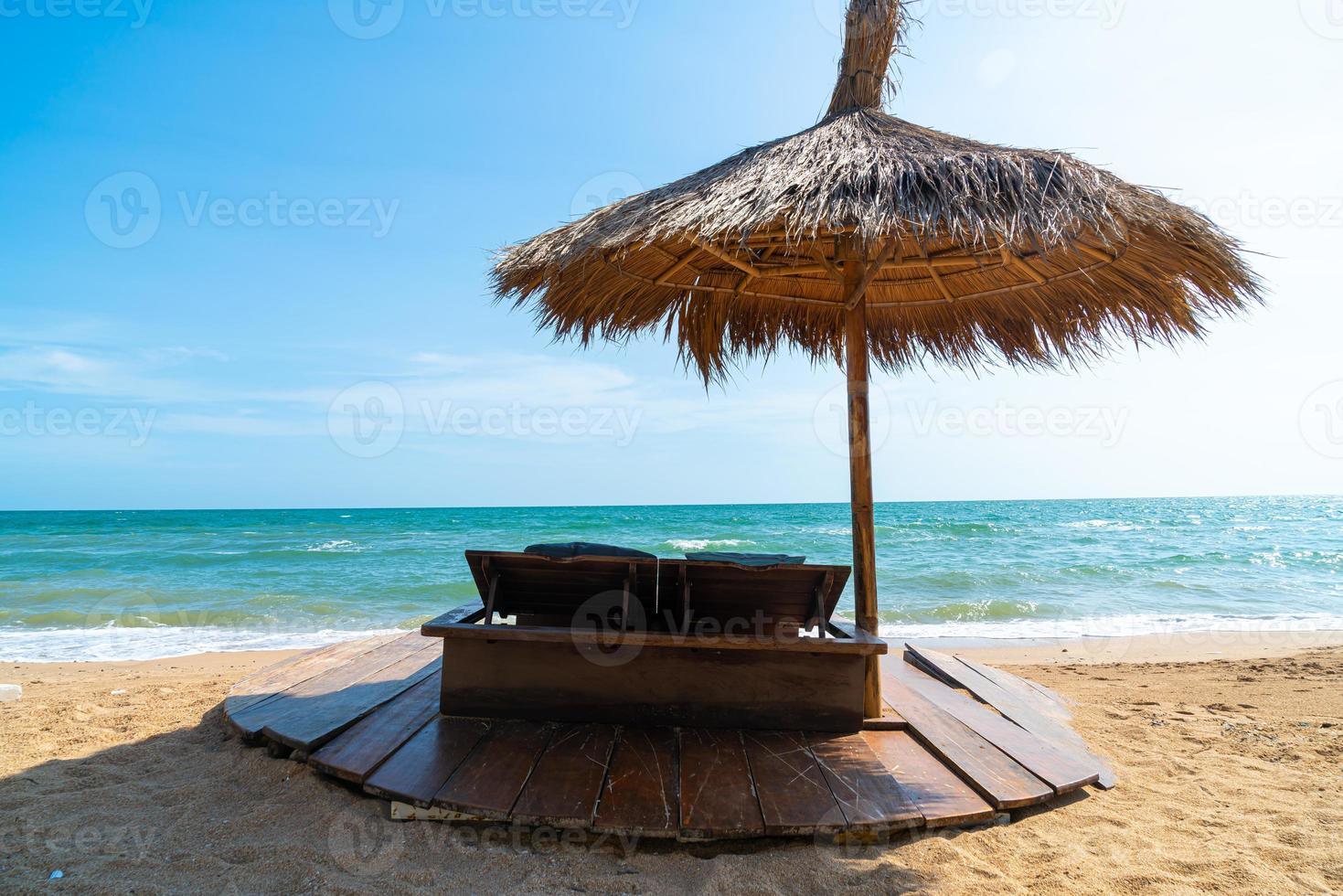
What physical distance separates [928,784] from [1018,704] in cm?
166

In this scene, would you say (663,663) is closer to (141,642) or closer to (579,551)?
(579,551)

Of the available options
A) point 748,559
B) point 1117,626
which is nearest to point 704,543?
point 1117,626

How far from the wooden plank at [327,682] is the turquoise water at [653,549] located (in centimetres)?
415

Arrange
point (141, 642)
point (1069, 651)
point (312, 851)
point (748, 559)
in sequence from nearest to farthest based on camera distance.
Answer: point (312, 851) < point (748, 559) < point (1069, 651) < point (141, 642)

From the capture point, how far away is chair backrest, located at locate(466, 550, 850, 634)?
117 inches

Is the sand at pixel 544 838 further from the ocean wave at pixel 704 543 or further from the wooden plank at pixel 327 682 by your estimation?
the ocean wave at pixel 704 543

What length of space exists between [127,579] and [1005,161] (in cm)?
1712

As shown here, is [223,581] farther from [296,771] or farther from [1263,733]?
[1263,733]

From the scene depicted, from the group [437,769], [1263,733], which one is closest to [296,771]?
[437,769]

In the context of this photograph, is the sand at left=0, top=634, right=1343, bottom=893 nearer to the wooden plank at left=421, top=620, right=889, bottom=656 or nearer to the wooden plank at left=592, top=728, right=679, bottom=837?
the wooden plank at left=592, top=728, right=679, bottom=837

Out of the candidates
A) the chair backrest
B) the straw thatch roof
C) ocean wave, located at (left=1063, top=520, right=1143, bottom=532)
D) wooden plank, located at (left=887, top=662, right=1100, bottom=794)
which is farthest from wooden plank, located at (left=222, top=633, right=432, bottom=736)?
ocean wave, located at (left=1063, top=520, right=1143, bottom=532)

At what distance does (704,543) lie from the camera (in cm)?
2392

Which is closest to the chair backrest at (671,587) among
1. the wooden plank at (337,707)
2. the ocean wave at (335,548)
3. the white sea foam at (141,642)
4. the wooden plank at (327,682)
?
the wooden plank at (337,707)

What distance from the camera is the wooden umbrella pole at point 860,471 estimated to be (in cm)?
337
